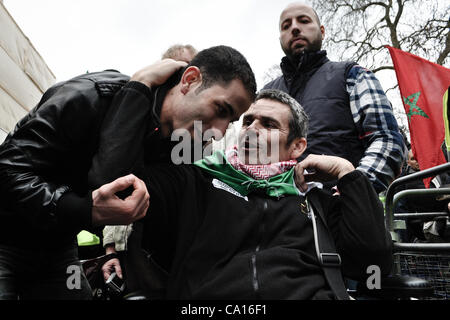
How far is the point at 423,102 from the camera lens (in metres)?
4.19

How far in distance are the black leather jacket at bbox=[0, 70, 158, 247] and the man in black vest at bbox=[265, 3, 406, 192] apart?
1.18 m

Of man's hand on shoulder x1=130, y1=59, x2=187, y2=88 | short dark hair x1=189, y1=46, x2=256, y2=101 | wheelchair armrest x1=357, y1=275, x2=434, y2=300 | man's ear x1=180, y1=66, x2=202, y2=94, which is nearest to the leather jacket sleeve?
man's hand on shoulder x1=130, y1=59, x2=187, y2=88

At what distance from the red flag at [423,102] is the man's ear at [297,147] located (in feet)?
8.56

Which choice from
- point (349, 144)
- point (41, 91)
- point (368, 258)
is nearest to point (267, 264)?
point (368, 258)

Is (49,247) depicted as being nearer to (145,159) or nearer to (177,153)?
(145,159)

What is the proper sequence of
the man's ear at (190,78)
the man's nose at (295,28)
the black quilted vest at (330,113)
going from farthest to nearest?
1. the man's nose at (295,28)
2. the black quilted vest at (330,113)
3. the man's ear at (190,78)

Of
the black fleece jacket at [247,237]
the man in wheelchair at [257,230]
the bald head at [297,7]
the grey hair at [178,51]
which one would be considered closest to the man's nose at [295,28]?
the bald head at [297,7]

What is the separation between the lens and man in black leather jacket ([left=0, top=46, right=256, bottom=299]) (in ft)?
3.41

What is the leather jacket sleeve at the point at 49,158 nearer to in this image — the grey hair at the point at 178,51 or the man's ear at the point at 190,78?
the man's ear at the point at 190,78

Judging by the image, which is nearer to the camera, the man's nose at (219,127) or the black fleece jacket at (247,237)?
the black fleece jacket at (247,237)

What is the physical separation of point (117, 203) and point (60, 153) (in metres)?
0.29

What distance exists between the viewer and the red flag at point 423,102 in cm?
400

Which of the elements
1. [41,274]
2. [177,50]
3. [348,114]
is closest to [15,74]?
[177,50]

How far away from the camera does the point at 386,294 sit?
1.33 metres
